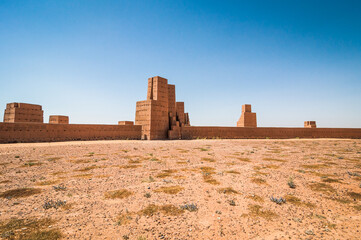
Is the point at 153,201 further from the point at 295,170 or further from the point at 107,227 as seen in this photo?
the point at 295,170

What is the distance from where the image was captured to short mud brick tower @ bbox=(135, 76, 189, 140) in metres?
22.7

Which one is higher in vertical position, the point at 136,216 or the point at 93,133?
the point at 93,133

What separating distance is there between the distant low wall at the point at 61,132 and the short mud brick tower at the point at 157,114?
1428 millimetres

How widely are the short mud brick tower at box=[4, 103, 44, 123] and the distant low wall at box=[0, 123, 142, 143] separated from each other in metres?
5.60

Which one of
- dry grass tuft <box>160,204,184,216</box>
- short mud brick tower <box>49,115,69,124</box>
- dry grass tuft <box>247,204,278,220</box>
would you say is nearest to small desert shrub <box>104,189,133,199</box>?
dry grass tuft <box>160,204,184,216</box>

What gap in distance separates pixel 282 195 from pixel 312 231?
5.51 feet

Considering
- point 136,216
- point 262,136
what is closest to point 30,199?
point 136,216

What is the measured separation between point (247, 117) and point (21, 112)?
30374mm

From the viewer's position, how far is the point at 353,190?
17.4ft

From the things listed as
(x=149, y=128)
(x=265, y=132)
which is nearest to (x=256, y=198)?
(x=149, y=128)

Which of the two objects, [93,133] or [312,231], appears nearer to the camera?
[312,231]

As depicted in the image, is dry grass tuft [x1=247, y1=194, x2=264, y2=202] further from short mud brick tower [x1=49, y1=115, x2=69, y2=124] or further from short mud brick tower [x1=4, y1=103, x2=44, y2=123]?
short mud brick tower [x1=49, y1=115, x2=69, y2=124]

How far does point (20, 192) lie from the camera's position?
4.92 meters

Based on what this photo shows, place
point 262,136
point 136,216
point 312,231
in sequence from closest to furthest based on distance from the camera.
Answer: point 312,231 → point 136,216 → point 262,136
